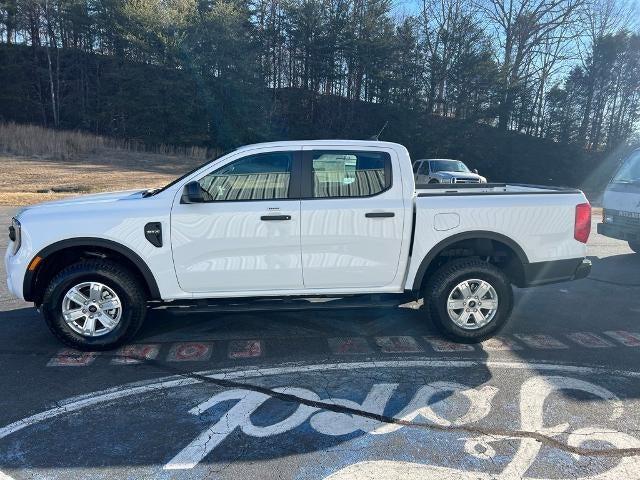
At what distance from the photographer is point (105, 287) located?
4328mm

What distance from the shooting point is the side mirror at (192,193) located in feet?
A: 13.8

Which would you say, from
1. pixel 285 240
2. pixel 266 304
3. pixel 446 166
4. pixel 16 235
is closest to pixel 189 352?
pixel 266 304

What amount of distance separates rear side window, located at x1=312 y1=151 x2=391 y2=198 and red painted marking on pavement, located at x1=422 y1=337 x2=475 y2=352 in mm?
1562

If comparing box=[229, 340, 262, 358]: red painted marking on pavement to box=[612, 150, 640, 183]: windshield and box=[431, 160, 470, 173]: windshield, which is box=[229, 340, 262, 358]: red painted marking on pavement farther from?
box=[431, 160, 470, 173]: windshield

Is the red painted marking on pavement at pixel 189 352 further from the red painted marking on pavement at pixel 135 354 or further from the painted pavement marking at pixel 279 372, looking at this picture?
the painted pavement marking at pixel 279 372

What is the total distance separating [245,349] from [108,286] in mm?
1353

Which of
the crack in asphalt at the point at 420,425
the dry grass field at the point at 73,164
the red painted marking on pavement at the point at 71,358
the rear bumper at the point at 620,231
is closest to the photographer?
the crack in asphalt at the point at 420,425

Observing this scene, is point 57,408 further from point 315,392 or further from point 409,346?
point 409,346

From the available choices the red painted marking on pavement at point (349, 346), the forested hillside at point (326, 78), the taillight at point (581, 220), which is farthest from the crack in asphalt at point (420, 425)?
the forested hillside at point (326, 78)

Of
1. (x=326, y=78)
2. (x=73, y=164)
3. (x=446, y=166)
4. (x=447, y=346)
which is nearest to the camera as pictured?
(x=447, y=346)

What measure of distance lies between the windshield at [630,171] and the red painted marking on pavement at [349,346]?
21.6 feet

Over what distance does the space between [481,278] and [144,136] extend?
37.0 m

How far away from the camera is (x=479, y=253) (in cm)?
489

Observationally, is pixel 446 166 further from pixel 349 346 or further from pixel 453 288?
pixel 349 346
